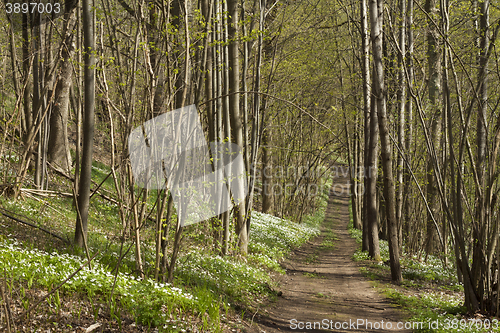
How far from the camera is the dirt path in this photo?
5.76 metres

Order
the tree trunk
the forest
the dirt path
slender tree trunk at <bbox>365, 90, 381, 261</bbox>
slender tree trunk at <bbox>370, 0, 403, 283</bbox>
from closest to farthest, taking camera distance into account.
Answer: the forest
the dirt path
slender tree trunk at <bbox>370, 0, 403, 283</bbox>
the tree trunk
slender tree trunk at <bbox>365, 90, 381, 261</bbox>

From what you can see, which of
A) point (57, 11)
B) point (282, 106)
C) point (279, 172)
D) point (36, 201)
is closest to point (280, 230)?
point (282, 106)

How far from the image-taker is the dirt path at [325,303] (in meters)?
5.76

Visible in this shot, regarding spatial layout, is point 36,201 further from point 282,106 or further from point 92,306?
point 282,106

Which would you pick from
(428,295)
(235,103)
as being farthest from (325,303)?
(235,103)

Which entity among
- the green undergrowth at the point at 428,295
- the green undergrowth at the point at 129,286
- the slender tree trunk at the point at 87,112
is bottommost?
the green undergrowth at the point at 428,295

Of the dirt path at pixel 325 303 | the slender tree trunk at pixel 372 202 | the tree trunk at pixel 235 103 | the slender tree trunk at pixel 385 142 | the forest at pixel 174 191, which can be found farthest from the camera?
the slender tree trunk at pixel 372 202

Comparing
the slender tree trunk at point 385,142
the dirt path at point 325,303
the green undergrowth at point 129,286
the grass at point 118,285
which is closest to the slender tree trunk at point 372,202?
the dirt path at point 325,303

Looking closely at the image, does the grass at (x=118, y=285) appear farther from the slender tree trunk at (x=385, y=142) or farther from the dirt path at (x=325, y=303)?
the slender tree trunk at (x=385, y=142)

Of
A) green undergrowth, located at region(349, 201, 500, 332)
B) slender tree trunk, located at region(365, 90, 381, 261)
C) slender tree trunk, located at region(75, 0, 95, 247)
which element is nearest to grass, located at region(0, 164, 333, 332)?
slender tree trunk, located at region(75, 0, 95, 247)

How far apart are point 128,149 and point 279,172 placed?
60.6 ft

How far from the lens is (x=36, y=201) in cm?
866

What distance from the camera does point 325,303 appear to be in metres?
7.15

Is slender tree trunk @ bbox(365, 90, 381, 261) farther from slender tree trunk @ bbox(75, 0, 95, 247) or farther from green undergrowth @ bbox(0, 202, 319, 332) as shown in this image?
slender tree trunk @ bbox(75, 0, 95, 247)
